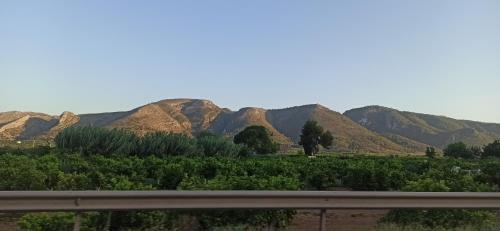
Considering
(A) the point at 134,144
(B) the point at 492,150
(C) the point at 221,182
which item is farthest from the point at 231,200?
(B) the point at 492,150

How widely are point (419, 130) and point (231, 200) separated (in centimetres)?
18231

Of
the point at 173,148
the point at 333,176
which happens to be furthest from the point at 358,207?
the point at 173,148

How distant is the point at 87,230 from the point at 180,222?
3.50ft

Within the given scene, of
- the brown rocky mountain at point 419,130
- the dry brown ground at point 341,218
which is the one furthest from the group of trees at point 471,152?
the dry brown ground at point 341,218

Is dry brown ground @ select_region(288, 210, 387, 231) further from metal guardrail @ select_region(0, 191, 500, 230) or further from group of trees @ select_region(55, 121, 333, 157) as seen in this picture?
group of trees @ select_region(55, 121, 333, 157)

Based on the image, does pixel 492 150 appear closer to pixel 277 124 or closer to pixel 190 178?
pixel 277 124

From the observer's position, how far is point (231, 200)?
18.7 ft

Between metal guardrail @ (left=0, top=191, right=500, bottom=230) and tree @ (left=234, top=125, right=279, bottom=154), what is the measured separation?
83247 millimetres

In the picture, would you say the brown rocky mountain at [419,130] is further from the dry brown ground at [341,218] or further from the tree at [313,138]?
the dry brown ground at [341,218]

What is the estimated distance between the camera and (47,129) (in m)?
133

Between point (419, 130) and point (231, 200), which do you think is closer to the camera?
point (231, 200)

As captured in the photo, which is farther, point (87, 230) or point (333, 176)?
point (333, 176)

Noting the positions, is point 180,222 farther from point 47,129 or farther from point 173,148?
point 47,129

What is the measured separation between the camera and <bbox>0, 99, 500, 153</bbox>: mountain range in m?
132
